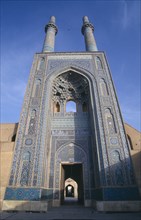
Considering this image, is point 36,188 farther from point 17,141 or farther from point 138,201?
point 138,201

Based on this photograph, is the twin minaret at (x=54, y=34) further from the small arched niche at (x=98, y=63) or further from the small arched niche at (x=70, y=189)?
the small arched niche at (x=70, y=189)

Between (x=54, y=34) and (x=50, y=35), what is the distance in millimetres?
922

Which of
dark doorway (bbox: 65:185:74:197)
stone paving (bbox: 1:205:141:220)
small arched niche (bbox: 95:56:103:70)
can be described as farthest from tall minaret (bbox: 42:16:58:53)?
dark doorway (bbox: 65:185:74:197)

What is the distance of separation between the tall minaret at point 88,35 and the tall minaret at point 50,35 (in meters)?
2.99

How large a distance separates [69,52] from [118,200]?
988cm

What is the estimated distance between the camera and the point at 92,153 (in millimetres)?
7961

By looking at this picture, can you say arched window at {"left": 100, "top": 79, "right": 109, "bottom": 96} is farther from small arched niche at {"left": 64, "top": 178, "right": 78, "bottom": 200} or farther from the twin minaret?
small arched niche at {"left": 64, "top": 178, "right": 78, "bottom": 200}

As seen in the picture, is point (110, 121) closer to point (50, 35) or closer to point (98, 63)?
point (98, 63)

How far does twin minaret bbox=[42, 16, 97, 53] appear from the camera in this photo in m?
13.0

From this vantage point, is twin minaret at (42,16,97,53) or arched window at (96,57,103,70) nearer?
arched window at (96,57,103,70)

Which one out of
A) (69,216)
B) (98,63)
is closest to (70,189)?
(98,63)

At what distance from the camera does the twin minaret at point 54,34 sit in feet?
42.5

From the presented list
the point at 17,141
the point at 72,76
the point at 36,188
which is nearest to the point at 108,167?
the point at 36,188

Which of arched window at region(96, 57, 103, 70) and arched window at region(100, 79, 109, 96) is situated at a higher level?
arched window at region(96, 57, 103, 70)
